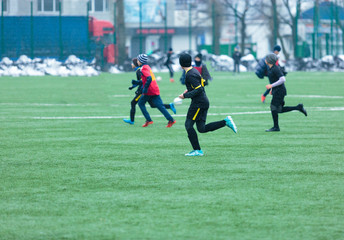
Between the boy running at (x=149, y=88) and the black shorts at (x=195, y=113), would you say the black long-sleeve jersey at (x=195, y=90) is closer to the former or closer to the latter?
the black shorts at (x=195, y=113)

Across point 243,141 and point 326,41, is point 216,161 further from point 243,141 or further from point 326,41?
point 326,41

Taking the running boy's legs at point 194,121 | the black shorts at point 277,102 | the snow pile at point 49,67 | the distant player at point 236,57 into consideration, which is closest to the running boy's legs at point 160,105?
the black shorts at point 277,102

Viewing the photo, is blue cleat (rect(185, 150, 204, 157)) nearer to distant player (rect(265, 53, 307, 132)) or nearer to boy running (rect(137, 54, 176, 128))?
distant player (rect(265, 53, 307, 132))

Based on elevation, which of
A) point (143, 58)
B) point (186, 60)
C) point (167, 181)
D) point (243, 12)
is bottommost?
point (167, 181)

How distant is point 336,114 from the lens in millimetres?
18234

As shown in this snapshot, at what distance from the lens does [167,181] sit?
8.66m

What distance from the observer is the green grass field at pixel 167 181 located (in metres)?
6.39

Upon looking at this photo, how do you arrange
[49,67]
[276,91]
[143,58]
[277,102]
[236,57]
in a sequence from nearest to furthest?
[277,102] → [276,91] → [143,58] → [49,67] → [236,57]

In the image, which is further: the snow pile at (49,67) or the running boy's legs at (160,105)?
the snow pile at (49,67)

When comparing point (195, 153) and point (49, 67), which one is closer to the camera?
point (195, 153)

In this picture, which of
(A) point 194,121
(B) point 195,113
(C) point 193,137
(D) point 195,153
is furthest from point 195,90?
(D) point 195,153

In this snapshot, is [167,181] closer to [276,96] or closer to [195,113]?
[195,113]

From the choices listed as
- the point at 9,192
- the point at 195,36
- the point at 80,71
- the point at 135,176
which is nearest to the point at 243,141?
the point at 135,176

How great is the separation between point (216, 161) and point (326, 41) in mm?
43429
